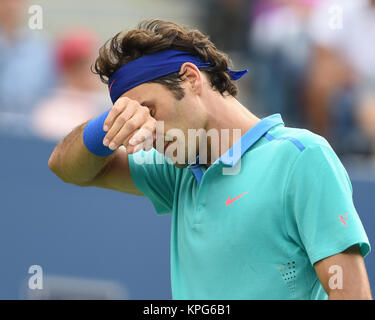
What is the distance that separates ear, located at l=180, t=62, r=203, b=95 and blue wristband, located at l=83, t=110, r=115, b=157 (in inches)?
15.8

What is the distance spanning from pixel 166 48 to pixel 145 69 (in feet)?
0.39

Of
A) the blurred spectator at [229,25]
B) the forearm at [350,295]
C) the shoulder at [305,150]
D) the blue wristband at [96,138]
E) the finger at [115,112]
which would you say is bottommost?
the forearm at [350,295]

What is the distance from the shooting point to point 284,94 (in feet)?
18.8

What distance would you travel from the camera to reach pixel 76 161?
2912 mm

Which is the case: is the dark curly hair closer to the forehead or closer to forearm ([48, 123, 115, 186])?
the forehead

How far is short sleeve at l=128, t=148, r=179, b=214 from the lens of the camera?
2834 mm

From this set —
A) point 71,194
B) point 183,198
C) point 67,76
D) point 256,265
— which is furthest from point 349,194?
point 67,76

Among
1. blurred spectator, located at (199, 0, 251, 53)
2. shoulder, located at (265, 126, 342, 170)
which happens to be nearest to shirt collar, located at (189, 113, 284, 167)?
shoulder, located at (265, 126, 342, 170)

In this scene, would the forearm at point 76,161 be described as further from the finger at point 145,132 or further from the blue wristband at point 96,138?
the finger at point 145,132

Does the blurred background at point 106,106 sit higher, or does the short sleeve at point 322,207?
the blurred background at point 106,106

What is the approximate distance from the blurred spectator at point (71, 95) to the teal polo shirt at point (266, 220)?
2508 mm

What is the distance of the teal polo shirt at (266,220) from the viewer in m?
2.13

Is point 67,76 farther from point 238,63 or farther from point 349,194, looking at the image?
point 349,194

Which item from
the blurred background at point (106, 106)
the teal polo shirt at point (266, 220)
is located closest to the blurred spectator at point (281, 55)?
the blurred background at point (106, 106)
